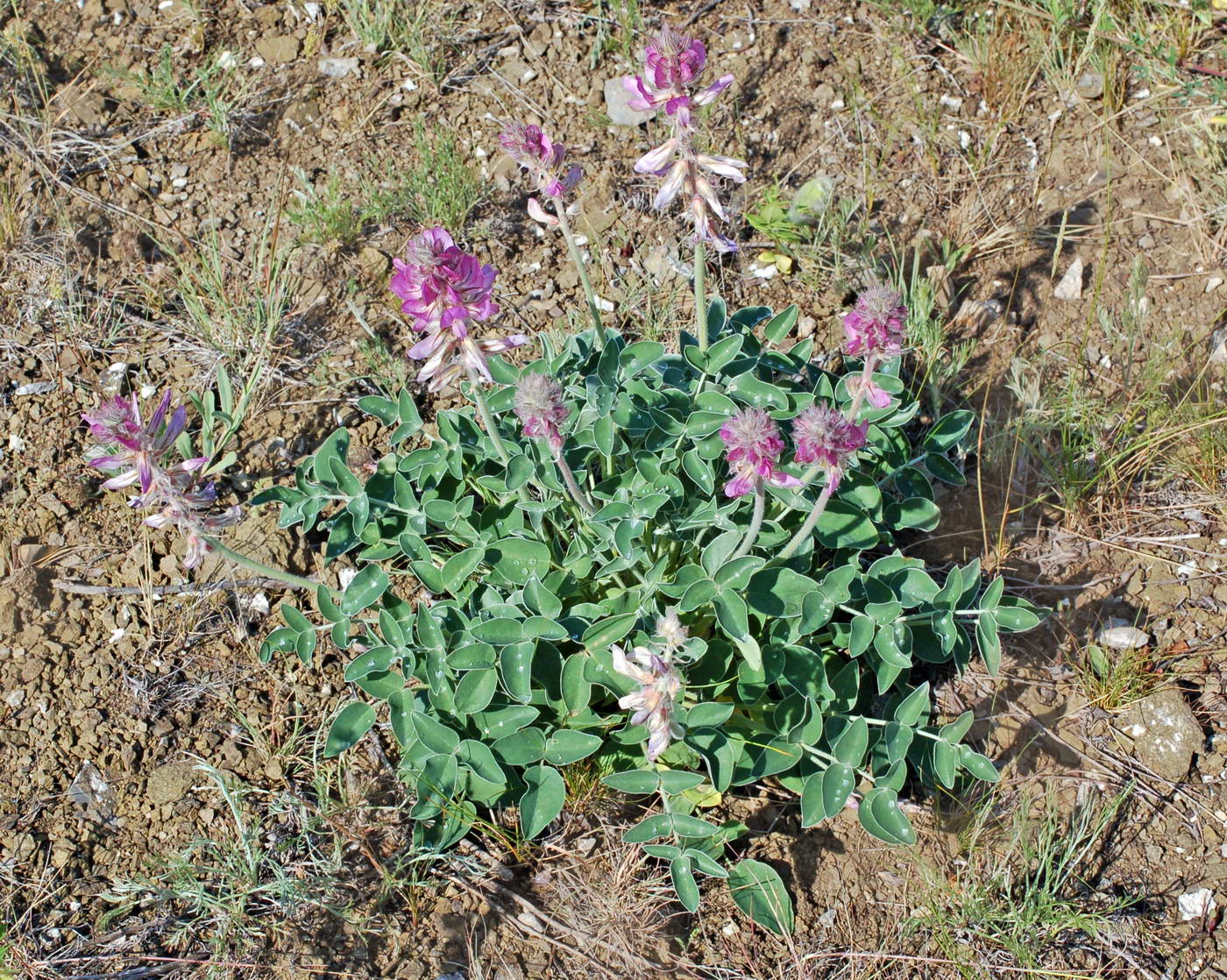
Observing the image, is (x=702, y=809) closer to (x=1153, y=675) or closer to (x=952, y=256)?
(x=1153, y=675)

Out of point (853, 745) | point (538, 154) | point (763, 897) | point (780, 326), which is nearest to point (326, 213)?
point (538, 154)

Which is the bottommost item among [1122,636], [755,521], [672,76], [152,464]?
[1122,636]

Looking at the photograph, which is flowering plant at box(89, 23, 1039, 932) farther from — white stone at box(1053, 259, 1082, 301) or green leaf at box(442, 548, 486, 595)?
white stone at box(1053, 259, 1082, 301)

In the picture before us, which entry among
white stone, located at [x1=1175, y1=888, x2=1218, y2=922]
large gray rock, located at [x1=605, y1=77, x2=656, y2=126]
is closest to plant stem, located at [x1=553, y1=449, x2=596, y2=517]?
white stone, located at [x1=1175, y1=888, x2=1218, y2=922]

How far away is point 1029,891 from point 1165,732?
0.79 m

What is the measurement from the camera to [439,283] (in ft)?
8.39

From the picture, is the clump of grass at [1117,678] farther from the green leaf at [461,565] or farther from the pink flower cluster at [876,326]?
the green leaf at [461,565]

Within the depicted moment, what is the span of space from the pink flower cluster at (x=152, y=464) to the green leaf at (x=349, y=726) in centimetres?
63

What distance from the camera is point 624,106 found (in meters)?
5.10

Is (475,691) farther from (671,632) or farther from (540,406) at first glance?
(540,406)

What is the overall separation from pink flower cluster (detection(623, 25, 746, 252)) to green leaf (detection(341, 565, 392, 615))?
1341mm

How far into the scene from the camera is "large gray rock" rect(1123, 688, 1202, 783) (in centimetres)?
337

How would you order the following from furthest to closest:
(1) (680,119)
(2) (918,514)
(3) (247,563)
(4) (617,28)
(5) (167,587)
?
(4) (617,28)
(5) (167,587)
(2) (918,514)
(3) (247,563)
(1) (680,119)

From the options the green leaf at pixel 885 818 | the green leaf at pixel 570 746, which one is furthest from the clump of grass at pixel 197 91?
the green leaf at pixel 885 818
